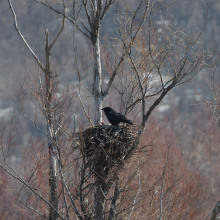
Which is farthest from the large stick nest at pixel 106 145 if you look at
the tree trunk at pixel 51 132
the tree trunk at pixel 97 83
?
the tree trunk at pixel 97 83

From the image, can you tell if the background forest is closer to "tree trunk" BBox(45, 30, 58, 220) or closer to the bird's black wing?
"tree trunk" BBox(45, 30, 58, 220)

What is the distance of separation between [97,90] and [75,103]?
122cm

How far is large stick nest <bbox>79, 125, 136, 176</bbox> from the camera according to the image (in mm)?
6613

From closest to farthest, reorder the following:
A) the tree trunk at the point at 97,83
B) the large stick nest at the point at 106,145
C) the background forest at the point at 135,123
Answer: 1. the large stick nest at the point at 106,145
2. the background forest at the point at 135,123
3. the tree trunk at the point at 97,83

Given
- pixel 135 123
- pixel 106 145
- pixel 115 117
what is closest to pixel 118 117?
pixel 115 117

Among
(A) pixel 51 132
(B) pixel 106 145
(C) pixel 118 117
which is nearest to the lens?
(B) pixel 106 145

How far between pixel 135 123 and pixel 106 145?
201cm

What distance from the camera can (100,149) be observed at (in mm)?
6605

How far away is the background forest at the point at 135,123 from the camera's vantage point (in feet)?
23.6

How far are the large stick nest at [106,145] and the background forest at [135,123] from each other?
31cm

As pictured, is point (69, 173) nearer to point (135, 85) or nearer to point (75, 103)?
point (75, 103)

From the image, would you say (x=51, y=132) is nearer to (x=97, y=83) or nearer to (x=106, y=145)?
(x=106, y=145)

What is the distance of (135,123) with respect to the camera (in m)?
8.50

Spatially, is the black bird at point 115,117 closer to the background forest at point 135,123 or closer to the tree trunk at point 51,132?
the background forest at point 135,123
